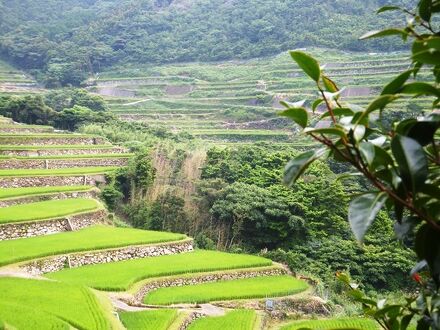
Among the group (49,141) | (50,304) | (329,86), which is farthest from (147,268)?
(329,86)

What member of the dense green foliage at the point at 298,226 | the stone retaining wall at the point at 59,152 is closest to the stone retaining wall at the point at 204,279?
the dense green foliage at the point at 298,226

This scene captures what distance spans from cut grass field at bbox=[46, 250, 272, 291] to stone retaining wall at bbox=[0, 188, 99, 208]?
4.06 m

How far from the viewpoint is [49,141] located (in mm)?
20812

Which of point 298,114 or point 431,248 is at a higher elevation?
point 298,114

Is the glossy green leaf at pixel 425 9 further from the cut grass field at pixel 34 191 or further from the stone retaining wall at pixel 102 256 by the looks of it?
the cut grass field at pixel 34 191

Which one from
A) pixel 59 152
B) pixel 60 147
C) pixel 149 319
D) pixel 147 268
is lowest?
pixel 147 268

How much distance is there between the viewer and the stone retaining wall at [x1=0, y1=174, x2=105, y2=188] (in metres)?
16.6

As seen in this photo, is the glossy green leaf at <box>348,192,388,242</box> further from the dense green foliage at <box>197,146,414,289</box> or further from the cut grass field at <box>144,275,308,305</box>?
the dense green foliage at <box>197,146,414,289</box>

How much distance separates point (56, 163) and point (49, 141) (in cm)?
208

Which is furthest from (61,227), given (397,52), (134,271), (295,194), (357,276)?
(397,52)

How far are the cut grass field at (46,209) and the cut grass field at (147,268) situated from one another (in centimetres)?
230

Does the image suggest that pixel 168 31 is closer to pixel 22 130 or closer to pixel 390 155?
pixel 22 130

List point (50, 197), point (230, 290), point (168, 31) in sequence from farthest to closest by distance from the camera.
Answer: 1. point (168, 31)
2. point (50, 197)
3. point (230, 290)

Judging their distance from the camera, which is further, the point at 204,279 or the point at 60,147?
the point at 60,147
